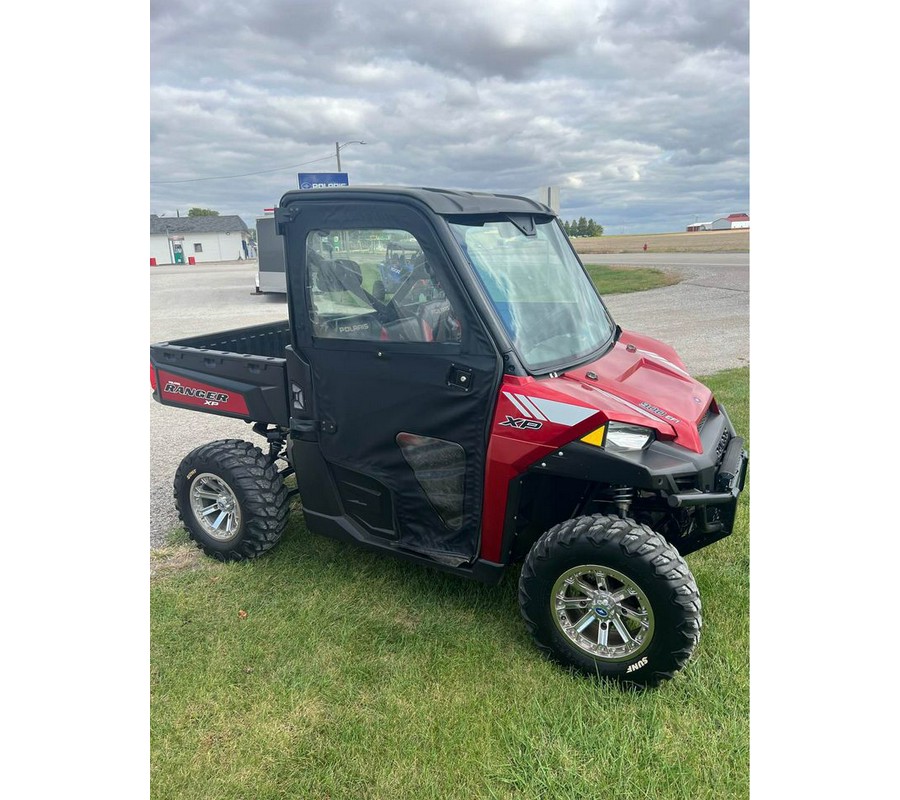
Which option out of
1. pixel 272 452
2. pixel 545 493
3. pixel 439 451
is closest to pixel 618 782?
pixel 545 493

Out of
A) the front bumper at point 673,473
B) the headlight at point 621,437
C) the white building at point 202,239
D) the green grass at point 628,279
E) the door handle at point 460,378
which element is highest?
the white building at point 202,239

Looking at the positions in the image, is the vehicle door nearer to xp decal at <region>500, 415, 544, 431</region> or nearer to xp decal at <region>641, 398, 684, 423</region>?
xp decal at <region>500, 415, 544, 431</region>

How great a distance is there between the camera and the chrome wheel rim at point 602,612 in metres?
3.07

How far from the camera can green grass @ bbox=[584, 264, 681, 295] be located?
20.8 metres

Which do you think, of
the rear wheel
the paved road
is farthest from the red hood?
the paved road

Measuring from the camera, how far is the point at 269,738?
2.91m

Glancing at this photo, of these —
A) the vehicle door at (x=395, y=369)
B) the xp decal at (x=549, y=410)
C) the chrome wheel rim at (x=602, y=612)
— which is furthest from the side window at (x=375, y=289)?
the chrome wheel rim at (x=602, y=612)

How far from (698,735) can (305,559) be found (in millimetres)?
2474

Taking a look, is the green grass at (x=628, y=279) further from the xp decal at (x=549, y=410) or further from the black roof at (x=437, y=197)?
the xp decal at (x=549, y=410)

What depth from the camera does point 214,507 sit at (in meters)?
4.45

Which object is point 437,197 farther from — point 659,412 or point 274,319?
point 274,319

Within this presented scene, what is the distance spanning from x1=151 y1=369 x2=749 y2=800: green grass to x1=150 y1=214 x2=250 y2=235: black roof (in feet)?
227

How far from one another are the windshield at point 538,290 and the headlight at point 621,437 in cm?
44

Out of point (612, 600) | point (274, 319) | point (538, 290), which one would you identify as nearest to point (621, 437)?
point (612, 600)
